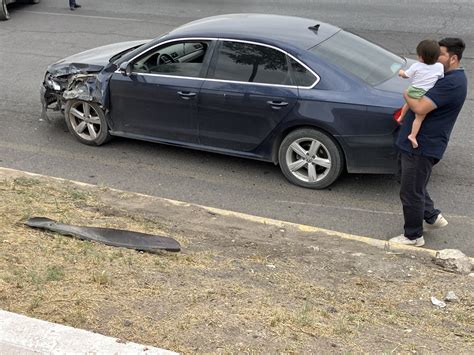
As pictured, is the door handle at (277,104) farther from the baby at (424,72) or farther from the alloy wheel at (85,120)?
the alloy wheel at (85,120)

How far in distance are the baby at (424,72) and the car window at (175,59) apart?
2602 millimetres

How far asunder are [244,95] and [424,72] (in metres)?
2.11

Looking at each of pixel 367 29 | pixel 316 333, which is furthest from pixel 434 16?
pixel 316 333

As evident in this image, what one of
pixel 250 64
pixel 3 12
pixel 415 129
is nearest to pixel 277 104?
pixel 250 64

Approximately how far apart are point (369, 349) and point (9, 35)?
1306 cm

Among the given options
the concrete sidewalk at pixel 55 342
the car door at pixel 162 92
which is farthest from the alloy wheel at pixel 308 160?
the concrete sidewalk at pixel 55 342

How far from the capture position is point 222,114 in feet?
21.4

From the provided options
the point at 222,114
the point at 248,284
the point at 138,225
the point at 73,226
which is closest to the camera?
the point at 248,284

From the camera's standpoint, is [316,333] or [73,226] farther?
[73,226]

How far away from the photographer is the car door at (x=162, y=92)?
6656 millimetres

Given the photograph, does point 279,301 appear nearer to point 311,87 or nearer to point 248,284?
point 248,284

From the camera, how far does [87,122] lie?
746cm

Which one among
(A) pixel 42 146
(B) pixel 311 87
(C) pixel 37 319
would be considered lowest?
(A) pixel 42 146

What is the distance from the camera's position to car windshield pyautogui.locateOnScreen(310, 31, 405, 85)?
20.3 ft
